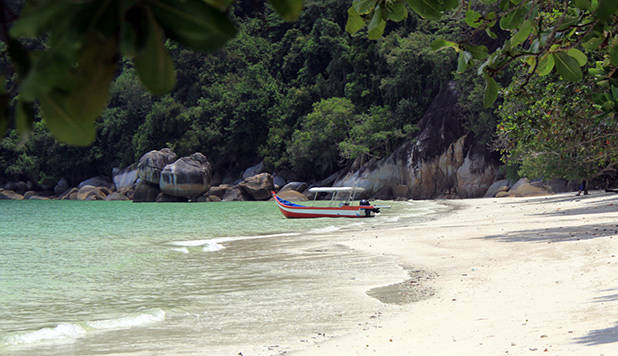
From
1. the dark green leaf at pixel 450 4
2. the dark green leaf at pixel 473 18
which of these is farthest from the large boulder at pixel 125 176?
the dark green leaf at pixel 450 4

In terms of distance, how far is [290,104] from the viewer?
54438 mm

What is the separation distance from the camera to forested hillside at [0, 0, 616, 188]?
44.8m

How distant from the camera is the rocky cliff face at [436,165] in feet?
132

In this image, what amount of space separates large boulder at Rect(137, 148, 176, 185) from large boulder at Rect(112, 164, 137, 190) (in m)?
6.59

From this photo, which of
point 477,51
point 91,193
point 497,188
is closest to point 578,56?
point 477,51

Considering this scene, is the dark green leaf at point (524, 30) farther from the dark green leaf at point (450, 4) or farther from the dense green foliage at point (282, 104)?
the dense green foliage at point (282, 104)

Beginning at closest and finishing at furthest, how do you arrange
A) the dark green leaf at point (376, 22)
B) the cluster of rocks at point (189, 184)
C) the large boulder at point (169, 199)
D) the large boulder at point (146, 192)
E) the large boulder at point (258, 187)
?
the dark green leaf at point (376, 22)
the large boulder at point (258, 187)
the cluster of rocks at point (189, 184)
the large boulder at point (169, 199)
the large boulder at point (146, 192)

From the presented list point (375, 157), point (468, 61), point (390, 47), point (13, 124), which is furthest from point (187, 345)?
point (390, 47)

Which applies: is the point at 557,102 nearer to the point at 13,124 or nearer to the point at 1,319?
the point at 1,319

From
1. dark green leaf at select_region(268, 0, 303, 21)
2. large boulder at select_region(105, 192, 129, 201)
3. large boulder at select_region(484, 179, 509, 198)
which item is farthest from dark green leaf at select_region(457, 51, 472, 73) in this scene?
large boulder at select_region(105, 192, 129, 201)

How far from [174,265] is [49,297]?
348cm

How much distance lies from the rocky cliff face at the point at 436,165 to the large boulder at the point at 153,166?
16.9 metres

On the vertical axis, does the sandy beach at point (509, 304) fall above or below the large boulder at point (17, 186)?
below

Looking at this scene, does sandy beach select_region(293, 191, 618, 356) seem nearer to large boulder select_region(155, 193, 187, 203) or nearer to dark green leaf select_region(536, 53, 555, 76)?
dark green leaf select_region(536, 53, 555, 76)
